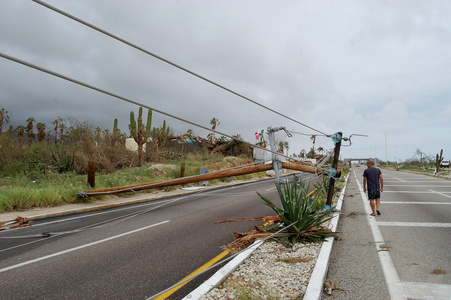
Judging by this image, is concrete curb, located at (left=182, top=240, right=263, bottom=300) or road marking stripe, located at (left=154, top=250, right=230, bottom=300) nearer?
concrete curb, located at (left=182, top=240, right=263, bottom=300)

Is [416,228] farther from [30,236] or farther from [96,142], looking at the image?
[96,142]

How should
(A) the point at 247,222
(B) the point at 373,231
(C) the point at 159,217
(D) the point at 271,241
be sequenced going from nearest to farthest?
(D) the point at 271,241 < (B) the point at 373,231 < (A) the point at 247,222 < (C) the point at 159,217

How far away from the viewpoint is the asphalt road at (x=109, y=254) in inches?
152

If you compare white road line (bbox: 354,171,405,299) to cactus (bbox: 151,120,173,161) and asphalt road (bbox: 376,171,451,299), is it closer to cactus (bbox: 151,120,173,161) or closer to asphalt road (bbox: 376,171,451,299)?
asphalt road (bbox: 376,171,451,299)

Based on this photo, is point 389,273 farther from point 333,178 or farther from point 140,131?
point 140,131

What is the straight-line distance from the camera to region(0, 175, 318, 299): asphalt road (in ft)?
12.7

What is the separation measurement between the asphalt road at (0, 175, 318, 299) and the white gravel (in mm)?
585

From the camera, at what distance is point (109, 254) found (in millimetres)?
5348

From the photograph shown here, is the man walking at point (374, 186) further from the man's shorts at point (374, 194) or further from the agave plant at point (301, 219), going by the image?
the agave plant at point (301, 219)

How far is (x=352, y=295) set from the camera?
11.3 feet

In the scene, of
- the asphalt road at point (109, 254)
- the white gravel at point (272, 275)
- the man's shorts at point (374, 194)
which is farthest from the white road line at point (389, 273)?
the man's shorts at point (374, 194)

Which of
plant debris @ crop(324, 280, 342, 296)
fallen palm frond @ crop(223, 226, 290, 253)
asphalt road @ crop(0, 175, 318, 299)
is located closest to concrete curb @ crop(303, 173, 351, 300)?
plant debris @ crop(324, 280, 342, 296)

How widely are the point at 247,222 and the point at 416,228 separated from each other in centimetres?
411

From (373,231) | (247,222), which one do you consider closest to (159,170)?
(247,222)
